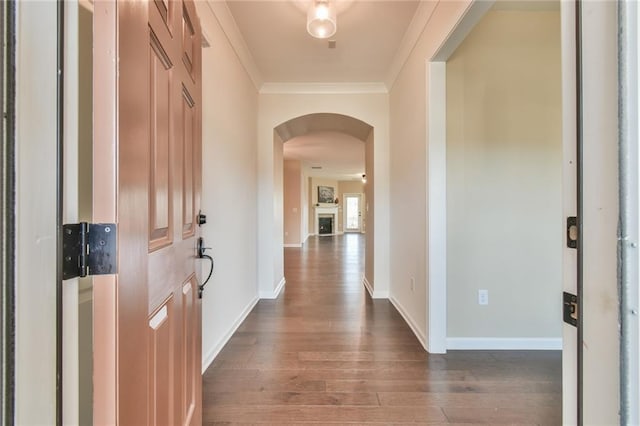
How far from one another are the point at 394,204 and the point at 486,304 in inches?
54.3

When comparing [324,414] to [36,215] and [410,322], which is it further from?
[36,215]

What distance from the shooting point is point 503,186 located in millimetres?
2199

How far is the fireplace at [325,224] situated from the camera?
12.5 m

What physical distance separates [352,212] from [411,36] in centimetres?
1151

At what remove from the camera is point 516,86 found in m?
2.17

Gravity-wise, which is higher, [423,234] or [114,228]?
[114,228]

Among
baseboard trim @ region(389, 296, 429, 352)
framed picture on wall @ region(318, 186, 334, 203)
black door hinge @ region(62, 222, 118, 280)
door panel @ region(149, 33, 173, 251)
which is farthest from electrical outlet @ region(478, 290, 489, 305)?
framed picture on wall @ region(318, 186, 334, 203)

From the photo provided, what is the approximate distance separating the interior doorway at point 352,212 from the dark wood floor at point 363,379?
10894 mm

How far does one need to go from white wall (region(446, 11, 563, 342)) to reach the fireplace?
10279mm

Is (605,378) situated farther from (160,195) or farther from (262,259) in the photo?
(262,259)

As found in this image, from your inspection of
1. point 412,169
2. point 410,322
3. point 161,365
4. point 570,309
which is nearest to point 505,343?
point 410,322

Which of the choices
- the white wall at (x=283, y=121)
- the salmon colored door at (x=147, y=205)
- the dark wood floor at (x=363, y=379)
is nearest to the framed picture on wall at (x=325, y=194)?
the white wall at (x=283, y=121)

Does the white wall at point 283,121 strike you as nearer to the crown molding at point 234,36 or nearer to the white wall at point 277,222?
the white wall at point 277,222

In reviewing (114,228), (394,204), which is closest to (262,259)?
(394,204)
